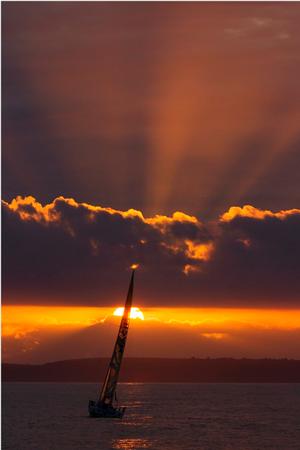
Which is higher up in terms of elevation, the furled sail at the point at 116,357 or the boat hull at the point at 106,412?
the furled sail at the point at 116,357

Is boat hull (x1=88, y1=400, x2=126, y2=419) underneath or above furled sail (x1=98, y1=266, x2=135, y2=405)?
underneath

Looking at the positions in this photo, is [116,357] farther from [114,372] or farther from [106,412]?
[106,412]

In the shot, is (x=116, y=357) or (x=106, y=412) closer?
(x=116, y=357)

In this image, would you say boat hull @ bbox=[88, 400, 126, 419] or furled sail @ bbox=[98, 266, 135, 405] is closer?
furled sail @ bbox=[98, 266, 135, 405]

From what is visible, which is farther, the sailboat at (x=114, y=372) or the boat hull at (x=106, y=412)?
the boat hull at (x=106, y=412)

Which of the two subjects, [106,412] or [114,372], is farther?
[106,412]

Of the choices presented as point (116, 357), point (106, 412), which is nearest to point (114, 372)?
point (116, 357)

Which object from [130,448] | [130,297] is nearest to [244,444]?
[130,448]

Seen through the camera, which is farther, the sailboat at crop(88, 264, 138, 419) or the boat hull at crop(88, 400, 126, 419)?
the boat hull at crop(88, 400, 126, 419)

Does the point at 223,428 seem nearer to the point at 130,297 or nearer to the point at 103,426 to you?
the point at 103,426

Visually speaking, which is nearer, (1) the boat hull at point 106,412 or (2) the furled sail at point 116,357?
(2) the furled sail at point 116,357

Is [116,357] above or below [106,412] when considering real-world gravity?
above
